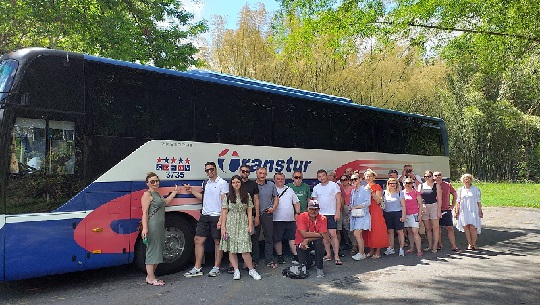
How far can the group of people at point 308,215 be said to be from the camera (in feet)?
23.4

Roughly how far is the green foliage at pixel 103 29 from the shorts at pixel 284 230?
8.16 m

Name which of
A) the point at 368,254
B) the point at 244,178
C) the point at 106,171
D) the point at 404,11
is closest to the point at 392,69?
the point at 404,11

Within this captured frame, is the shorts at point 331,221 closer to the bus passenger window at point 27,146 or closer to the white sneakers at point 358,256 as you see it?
the white sneakers at point 358,256

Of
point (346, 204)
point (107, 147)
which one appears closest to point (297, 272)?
point (346, 204)

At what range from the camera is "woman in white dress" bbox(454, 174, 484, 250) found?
9.34 meters

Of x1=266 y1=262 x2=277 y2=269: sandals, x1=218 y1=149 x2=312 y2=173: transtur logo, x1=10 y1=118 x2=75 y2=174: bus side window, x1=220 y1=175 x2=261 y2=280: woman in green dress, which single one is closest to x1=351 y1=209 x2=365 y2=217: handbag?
x1=218 y1=149 x2=312 y2=173: transtur logo

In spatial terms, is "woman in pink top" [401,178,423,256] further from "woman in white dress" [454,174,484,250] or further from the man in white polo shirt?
the man in white polo shirt

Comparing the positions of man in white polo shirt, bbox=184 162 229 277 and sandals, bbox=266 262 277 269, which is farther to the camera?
sandals, bbox=266 262 277 269

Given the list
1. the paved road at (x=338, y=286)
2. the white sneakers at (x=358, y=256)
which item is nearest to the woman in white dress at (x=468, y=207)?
the paved road at (x=338, y=286)

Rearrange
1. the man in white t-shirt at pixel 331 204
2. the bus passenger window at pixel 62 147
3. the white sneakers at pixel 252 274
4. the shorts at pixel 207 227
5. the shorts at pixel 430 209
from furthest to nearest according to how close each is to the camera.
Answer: the shorts at pixel 430 209
the man in white t-shirt at pixel 331 204
the shorts at pixel 207 227
the white sneakers at pixel 252 274
the bus passenger window at pixel 62 147

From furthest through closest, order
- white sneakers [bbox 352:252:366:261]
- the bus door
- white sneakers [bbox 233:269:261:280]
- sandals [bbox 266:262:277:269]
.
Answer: white sneakers [bbox 352:252:366:261]
sandals [bbox 266:262:277:269]
white sneakers [bbox 233:269:261:280]
the bus door

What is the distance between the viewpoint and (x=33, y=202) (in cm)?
601

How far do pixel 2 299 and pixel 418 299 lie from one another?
5484 mm

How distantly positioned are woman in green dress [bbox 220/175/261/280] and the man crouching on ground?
2.57 feet
